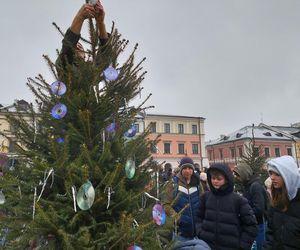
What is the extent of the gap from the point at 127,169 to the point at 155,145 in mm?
666

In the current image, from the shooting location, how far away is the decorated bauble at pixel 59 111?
2846 mm

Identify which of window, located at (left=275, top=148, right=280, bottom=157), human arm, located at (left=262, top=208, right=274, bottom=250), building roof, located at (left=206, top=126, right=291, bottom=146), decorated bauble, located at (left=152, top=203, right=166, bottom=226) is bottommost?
human arm, located at (left=262, top=208, right=274, bottom=250)

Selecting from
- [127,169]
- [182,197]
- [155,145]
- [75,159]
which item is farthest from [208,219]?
[75,159]

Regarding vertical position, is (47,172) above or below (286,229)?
above

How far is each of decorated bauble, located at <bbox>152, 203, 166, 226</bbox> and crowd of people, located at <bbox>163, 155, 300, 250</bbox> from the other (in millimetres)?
192

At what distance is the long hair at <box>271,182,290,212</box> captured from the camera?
311 cm

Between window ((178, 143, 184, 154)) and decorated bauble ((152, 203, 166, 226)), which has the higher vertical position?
window ((178, 143, 184, 154))

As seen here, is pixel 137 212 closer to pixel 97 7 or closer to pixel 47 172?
pixel 47 172

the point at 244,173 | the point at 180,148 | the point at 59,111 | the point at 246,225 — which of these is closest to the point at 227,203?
the point at 246,225

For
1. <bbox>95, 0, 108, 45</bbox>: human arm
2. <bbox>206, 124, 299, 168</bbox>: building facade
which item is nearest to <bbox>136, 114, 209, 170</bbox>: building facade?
<bbox>206, 124, 299, 168</bbox>: building facade

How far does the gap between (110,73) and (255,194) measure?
3.23 m

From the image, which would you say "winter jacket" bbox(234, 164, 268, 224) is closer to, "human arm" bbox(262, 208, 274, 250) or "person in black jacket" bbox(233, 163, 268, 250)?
"person in black jacket" bbox(233, 163, 268, 250)

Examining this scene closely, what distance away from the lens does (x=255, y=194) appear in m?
4.99

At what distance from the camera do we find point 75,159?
2615 millimetres
